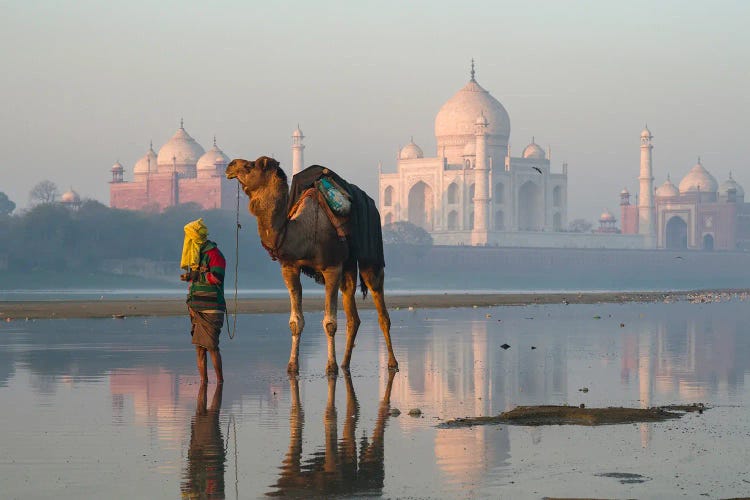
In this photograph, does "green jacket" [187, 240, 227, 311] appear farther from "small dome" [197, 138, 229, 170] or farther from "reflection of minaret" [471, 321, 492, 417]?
"small dome" [197, 138, 229, 170]

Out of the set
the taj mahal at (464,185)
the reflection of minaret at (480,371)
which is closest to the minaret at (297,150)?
the taj mahal at (464,185)

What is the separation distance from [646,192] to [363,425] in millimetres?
115801

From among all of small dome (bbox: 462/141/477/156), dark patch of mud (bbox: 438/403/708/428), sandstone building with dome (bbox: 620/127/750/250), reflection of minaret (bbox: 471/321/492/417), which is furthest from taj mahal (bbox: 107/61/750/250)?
dark patch of mud (bbox: 438/403/708/428)

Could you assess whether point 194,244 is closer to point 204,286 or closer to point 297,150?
point 204,286

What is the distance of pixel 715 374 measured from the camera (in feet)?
42.9

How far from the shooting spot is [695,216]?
134m

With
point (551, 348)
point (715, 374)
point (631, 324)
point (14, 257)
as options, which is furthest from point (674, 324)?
point (14, 257)

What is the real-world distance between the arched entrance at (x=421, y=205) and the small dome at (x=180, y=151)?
61.3ft

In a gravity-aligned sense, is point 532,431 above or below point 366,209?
below

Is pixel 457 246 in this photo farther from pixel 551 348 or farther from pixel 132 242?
pixel 551 348

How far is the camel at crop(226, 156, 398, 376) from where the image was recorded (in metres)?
11.9

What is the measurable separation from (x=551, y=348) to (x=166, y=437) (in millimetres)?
8984

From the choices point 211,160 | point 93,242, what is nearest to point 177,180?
point 211,160

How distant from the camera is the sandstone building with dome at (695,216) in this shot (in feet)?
436
